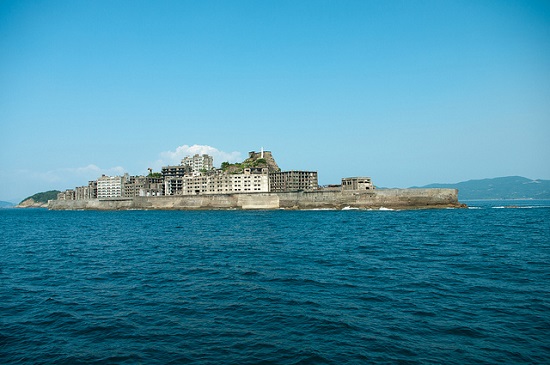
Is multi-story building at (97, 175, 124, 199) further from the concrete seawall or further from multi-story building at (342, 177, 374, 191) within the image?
multi-story building at (342, 177, 374, 191)

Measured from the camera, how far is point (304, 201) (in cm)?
11819

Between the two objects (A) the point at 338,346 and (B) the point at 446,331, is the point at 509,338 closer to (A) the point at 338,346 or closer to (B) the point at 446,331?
(B) the point at 446,331

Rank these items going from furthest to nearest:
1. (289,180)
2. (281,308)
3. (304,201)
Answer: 1. (289,180)
2. (304,201)
3. (281,308)

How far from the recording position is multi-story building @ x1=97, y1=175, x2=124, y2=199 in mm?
188750

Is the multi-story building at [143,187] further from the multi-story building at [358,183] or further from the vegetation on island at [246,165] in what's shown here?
the multi-story building at [358,183]

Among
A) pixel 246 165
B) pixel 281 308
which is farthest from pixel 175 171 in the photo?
pixel 281 308

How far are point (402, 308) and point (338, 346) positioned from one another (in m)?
4.87

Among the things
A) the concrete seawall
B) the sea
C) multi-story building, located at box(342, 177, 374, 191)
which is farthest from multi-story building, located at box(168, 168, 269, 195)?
the sea

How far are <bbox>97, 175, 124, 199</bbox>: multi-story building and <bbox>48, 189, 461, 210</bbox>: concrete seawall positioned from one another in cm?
3177

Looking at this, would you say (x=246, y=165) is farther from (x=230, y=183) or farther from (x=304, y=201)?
(x=304, y=201)

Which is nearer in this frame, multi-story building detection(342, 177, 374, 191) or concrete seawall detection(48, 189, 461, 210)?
concrete seawall detection(48, 189, 461, 210)

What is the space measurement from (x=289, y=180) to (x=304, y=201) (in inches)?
1321

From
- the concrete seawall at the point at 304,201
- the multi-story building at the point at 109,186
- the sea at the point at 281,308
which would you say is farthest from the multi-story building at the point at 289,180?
the sea at the point at 281,308

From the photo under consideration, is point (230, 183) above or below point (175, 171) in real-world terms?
below
